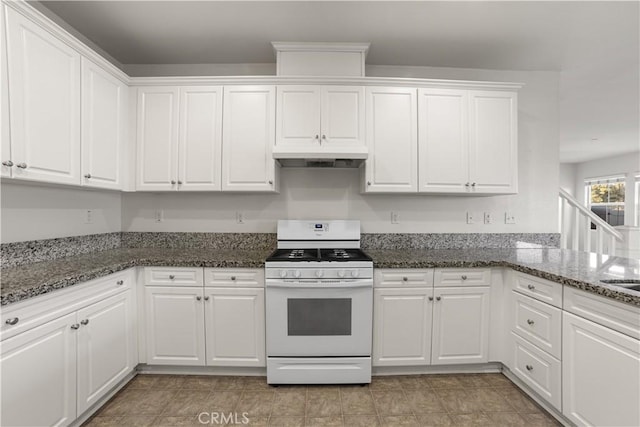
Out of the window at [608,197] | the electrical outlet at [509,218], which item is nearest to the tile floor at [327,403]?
the electrical outlet at [509,218]

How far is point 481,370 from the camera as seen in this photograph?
2.25 meters

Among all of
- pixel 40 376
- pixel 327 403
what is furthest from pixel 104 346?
pixel 327 403

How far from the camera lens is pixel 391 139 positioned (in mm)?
2416

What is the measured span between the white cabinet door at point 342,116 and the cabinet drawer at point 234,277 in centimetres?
121

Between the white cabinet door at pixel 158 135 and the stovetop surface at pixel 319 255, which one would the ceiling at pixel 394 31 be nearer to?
the white cabinet door at pixel 158 135

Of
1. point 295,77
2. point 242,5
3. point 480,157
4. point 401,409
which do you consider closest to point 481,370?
point 401,409

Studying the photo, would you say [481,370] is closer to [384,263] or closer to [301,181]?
[384,263]

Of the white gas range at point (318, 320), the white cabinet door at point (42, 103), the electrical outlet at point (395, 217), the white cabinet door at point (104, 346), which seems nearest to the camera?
the white cabinet door at point (42, 103)

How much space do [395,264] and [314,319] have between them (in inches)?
28.6

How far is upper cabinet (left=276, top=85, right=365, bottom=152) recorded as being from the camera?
2383 millimetres

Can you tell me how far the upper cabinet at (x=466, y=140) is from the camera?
7.97 ft

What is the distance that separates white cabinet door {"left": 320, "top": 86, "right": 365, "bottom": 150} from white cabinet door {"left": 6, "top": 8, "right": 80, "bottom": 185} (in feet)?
5.65

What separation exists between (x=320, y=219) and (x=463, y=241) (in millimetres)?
1431

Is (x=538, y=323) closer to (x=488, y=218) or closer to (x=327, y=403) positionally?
(x=488, y=218)
